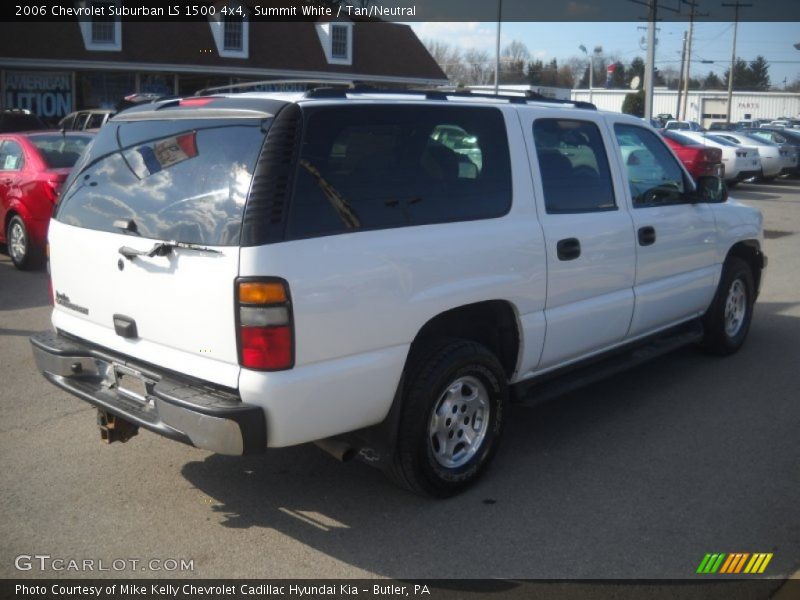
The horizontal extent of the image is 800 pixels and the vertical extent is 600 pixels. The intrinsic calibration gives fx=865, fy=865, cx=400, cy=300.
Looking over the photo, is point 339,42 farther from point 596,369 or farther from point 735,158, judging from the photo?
point 596,369

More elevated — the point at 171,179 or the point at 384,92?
the point at 384,92

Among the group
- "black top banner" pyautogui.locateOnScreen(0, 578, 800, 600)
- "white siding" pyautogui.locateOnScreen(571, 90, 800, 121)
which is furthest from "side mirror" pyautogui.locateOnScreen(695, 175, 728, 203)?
"white siding" pyautogui.locateOnScreen(571, 90, 800, 121)

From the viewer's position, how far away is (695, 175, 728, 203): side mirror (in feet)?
20.5

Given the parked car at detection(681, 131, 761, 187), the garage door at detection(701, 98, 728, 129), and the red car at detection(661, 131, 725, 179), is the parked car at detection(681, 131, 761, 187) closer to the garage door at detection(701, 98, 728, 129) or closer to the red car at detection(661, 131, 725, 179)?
the red car at detection(661, 131, 725, 179)

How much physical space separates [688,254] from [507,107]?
2081 mm

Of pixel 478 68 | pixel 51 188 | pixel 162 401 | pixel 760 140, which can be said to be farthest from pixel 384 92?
pixel 478 68

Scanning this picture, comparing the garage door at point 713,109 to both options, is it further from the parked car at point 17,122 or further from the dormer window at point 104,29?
the parked car at point 17,122

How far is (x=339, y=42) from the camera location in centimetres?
3591

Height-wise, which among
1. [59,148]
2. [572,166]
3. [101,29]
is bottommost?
[59,148]

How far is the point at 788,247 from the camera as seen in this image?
13.4 m

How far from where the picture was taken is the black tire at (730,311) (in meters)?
6.76

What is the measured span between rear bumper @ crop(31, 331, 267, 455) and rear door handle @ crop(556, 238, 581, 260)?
208cm

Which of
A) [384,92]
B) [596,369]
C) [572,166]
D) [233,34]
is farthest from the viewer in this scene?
[233,34]

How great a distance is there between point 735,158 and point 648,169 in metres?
19.1
